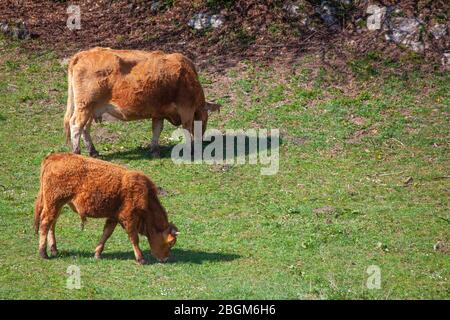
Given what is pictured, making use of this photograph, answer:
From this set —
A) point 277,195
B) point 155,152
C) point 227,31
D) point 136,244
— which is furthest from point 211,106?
point 136,244

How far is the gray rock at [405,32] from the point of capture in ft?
73.2

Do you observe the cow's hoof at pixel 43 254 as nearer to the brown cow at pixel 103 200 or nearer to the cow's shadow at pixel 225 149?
the brown cow at pixel 103 200

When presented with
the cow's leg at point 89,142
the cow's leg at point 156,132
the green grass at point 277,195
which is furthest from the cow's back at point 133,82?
the green grass at point 277,195

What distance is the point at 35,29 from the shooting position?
24.2 meters

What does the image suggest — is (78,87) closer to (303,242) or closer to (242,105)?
(242,105)

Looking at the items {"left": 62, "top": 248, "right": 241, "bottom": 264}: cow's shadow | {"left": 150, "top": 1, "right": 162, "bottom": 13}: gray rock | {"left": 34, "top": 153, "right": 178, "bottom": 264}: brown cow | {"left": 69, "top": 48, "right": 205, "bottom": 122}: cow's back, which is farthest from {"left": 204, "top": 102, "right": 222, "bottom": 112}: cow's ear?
{"left": 150, "top": 1, "right": 162, "bottom": 13}: gray rock

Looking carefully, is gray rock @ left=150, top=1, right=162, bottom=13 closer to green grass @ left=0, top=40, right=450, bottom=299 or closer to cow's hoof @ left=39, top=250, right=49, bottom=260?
green grass @ left=0, top=40, right=450, bottom=299

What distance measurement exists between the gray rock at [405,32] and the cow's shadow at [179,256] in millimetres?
10139

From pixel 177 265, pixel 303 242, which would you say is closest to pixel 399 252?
pixel 303 242

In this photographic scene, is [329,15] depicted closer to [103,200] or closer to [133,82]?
[133,82]

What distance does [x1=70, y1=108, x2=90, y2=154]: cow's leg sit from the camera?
18328 mm

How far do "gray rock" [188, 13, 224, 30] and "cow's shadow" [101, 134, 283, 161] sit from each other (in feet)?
16.9

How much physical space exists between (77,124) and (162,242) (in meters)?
5.50

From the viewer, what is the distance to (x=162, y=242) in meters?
13.5
